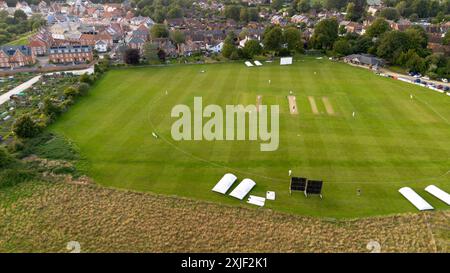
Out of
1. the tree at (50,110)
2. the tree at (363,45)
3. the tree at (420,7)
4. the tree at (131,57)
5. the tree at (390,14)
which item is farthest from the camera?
the tree at (420,7)

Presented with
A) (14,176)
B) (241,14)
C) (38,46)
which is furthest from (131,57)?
(241,14)

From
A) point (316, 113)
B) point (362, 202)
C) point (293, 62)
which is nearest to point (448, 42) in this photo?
point (293, 62)

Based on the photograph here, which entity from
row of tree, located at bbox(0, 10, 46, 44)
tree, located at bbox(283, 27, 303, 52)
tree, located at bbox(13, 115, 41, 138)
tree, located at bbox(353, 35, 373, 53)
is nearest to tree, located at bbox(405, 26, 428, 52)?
tree, located at bbox(353, 35, 373, 53)

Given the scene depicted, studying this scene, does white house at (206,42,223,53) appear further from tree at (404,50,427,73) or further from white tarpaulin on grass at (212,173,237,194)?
white tarpaulin on grass at (212,173,237,194)

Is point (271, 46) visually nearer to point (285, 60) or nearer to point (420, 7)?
point (285, 60)

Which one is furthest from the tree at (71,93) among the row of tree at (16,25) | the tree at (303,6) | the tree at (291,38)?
the tree at (303,6)

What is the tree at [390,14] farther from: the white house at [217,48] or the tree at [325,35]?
the white house at [217,48]
